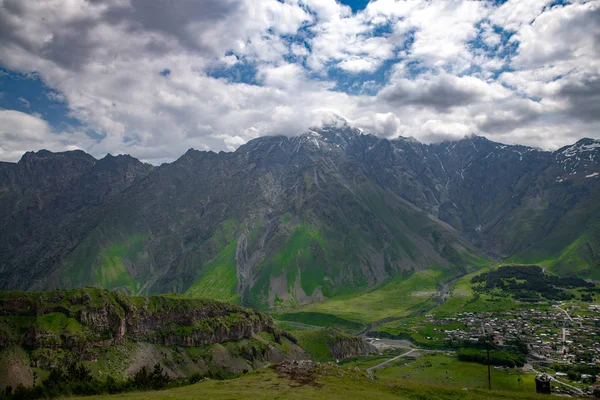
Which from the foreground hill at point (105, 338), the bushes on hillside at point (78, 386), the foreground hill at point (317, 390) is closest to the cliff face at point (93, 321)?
the foreground hill at point (105, 338)

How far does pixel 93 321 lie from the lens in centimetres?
16550

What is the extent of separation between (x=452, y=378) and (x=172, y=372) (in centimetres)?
11656

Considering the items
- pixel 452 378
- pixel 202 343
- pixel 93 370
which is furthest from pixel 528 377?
pixel 93 370

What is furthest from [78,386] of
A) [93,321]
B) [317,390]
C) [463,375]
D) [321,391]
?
[463,375]

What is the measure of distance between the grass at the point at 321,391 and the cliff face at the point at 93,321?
267 ft

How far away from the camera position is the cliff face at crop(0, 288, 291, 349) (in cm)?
14900

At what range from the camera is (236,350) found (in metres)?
196

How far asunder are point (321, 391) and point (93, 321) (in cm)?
12095

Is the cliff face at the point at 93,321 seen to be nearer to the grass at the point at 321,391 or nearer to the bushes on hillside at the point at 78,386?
the bushes on hillside at the point at 78,386

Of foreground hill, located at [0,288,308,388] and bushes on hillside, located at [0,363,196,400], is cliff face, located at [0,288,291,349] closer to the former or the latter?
foreground hill, located at [0,288,308,388]

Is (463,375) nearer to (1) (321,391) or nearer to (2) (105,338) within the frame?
(1) (321,391)

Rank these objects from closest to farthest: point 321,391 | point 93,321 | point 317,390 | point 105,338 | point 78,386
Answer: point 321,391 → point 317,390 → point 78,386 → point 105,338 → point 93,321

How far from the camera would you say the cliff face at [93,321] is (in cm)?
14900

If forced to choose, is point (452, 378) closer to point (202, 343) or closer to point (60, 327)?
point (202, 343)
